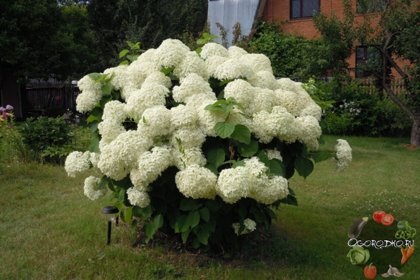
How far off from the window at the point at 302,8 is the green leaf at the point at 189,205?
18264 mm

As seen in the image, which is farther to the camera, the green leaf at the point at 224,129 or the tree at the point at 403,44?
the tree at the point at 403,44

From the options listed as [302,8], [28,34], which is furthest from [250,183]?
[302,8]

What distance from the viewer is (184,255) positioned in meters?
4.21

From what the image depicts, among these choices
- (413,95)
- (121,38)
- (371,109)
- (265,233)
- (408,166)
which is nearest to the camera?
(265,233)

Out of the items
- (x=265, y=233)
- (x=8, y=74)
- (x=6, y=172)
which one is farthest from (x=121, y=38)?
(x=265, y=233)

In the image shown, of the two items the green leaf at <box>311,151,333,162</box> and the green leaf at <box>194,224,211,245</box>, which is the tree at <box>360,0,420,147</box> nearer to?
the green leaf at <box>311,151,333,162</box>

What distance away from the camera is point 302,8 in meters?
20.9

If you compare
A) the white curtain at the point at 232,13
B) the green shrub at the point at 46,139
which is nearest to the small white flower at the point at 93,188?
the green shrub at the point at 46,139

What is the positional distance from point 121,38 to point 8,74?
439 cm

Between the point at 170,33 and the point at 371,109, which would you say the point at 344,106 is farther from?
the point at 170,33

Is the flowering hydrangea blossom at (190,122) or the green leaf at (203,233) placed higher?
the flowering hydrangea blossom at (190,122)

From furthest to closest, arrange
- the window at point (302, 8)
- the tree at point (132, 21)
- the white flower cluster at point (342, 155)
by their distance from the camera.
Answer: the window at point (302, 8), the tree at point (132, 21), the white flower cluster at point (342, 155)

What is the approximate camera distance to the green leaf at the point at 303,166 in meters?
3.88

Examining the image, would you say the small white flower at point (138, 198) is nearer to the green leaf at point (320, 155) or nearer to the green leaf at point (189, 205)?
the green leaf at point (189, 205)
